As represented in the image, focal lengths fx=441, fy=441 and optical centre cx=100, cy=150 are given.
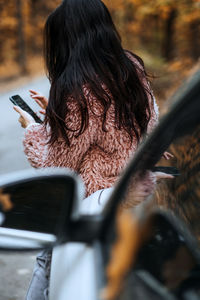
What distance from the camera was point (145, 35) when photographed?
40.9 feet

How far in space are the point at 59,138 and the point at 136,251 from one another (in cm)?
105

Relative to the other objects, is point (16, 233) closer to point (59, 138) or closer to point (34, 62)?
point (59, 138)

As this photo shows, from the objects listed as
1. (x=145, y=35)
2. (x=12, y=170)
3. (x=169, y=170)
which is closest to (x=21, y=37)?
(x=145, y=35)

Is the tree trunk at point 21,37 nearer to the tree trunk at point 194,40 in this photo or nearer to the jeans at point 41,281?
the tree trunk at point 194,40

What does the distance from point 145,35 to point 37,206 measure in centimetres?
1159

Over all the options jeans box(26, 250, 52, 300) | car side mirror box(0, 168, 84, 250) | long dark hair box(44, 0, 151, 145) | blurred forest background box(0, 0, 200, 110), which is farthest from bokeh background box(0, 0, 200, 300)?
jeans box(26, 250, 52, 300)

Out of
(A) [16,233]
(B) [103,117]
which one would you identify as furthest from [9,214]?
(B) [103,117]

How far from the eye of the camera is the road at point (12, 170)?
3414mm

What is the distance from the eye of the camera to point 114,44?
6.84ft

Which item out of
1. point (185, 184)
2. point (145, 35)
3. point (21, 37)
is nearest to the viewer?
point (185, 184)

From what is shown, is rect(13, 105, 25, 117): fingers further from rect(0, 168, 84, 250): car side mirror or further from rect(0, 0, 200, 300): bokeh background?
rect(0, 168, 84, 250): car side mirror

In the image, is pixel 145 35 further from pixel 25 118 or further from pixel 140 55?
pixel 25 118

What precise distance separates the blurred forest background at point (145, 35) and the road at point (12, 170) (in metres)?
1.94

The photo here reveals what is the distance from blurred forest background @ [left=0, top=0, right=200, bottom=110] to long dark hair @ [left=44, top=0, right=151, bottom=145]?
0.53 meters
